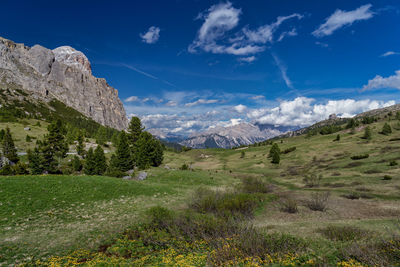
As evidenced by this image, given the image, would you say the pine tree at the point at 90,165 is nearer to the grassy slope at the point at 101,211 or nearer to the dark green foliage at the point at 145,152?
Result: the dark green foliage at the point at 145,152

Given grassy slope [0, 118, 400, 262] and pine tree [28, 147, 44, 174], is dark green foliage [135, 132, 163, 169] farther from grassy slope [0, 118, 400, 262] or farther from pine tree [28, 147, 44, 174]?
grassy slope [0, 118, 400, 262]

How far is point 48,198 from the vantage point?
73.0ft

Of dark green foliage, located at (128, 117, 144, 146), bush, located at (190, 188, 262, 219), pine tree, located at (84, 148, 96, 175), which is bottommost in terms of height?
bush, located at (190, 188, 262, 219)

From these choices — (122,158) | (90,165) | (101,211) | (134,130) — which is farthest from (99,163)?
Answer: (101,211)

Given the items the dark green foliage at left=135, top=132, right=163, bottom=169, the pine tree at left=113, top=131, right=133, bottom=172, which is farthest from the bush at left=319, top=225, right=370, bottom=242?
the pine tree at left=113, top=131, right=133, bottom=172

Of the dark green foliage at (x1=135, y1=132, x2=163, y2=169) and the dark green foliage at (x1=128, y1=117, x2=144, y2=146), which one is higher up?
the dark green foliage at (x1=128, y1=117, x2=144, y2=146)

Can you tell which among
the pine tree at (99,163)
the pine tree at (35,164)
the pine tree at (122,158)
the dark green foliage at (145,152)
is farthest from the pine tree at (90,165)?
the dark green foliage at (145,152)

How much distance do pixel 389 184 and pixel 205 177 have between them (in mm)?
32516

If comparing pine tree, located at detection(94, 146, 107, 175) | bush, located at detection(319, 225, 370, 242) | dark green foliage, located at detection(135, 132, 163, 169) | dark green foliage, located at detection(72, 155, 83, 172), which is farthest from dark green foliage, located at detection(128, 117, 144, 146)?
bush, located at detection(319, 225, 370, 242)

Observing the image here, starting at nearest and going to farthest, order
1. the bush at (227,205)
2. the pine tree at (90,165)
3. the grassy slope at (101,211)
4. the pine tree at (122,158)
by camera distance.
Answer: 1. the grassy slope at (101,211)
2. the bush at (227,205)
3. the pine tree at (90,165)
4. the pine tree at (122,158)

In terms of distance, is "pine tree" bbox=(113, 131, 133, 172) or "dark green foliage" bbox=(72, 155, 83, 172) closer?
"pine tree" bbox=(113, 131, 133, 172)

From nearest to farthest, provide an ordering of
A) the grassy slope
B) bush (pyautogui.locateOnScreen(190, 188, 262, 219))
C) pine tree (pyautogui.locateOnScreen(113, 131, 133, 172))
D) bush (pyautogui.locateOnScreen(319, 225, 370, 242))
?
bush (pyautogui.locateOnScreen(319, 225, 370, 242)), the grassy slope, bush (pyautogui.locateOnScreen(190, 188, 262, 219)), pine tree (pyautogui.locateOnScreen(113, 131, 133, 172))

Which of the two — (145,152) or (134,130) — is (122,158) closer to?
(145,152)

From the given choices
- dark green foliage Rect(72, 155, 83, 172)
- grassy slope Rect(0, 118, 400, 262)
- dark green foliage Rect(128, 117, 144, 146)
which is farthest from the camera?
dark green foliage Rect(128, 117, 144, 146)
